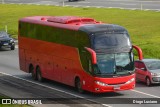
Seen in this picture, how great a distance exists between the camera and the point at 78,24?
27719 millimetres

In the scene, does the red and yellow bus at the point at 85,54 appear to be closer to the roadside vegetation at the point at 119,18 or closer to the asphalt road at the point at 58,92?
the asphalt road at the point at 58,92

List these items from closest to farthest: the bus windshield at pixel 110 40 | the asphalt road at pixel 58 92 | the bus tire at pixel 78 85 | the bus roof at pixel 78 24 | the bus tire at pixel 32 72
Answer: the asphalt road at pixel 58 92
the bus windshield at pixel 110 40
the bus roof at pixel 78 24
the bus tire at pixel 78 85
the bus tire at pixel 32 72

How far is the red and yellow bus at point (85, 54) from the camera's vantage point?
2550 cm

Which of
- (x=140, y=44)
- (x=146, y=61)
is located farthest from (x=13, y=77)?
(x=140, y=44)

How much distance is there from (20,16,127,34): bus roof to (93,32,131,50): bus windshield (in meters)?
0.26

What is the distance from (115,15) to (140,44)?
2140 cm

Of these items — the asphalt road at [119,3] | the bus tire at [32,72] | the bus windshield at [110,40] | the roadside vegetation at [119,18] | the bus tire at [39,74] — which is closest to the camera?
the bus windshield at [110,40]

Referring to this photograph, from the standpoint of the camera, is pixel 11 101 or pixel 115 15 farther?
pixel 115 15

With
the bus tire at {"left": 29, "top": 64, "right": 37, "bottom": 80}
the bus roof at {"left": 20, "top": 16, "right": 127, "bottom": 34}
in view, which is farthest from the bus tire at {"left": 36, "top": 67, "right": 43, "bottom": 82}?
the bus roof at {"left": 20, "top": 16, "right": 127, "bottom": 34}

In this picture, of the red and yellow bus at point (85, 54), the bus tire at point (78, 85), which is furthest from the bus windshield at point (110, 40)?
the bus tire at point (78, 85)

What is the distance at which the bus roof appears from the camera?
1032 inches

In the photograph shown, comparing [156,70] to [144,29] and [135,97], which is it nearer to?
[135,97]

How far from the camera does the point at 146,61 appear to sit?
3088 centimetres

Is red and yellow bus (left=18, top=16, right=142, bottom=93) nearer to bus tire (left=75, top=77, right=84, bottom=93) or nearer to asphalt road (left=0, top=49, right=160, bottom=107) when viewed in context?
bus tire (left=75, top=77, right=84, bottom=93)
